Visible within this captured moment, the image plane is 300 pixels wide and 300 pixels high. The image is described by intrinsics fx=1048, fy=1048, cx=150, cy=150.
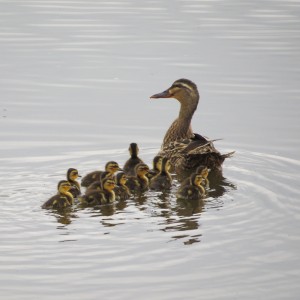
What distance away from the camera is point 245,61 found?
14.6 meters

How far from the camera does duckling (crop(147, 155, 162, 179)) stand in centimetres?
937

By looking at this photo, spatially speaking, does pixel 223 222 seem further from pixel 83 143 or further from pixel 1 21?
pixel 1 21

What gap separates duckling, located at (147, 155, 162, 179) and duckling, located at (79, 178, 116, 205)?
0.75 metres

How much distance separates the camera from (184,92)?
11.2 meters

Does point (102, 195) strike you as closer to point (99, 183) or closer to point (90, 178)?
point (99, 183)

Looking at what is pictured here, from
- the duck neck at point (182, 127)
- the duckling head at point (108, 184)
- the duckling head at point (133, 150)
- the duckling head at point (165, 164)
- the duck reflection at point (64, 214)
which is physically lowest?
the duck reflection at point (64, 214)

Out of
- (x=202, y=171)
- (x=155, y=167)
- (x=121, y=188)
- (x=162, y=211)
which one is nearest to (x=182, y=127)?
(x=155, y=167)

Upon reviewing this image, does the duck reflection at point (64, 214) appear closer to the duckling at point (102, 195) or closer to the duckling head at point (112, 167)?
the duckling at point (102, 195)

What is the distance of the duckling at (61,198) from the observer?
834 cm

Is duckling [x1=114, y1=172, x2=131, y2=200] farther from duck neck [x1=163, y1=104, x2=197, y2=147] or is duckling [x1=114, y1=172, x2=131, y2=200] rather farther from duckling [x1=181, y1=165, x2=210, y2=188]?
duck neck [x1=163, y1=104, x2=197, y2=147]

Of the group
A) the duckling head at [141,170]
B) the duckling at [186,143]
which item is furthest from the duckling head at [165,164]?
the duckling at [186,143]

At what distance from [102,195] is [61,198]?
0.38 metres

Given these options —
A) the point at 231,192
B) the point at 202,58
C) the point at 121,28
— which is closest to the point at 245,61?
the point at 202,58

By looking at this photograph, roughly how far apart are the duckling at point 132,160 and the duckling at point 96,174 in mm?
312
